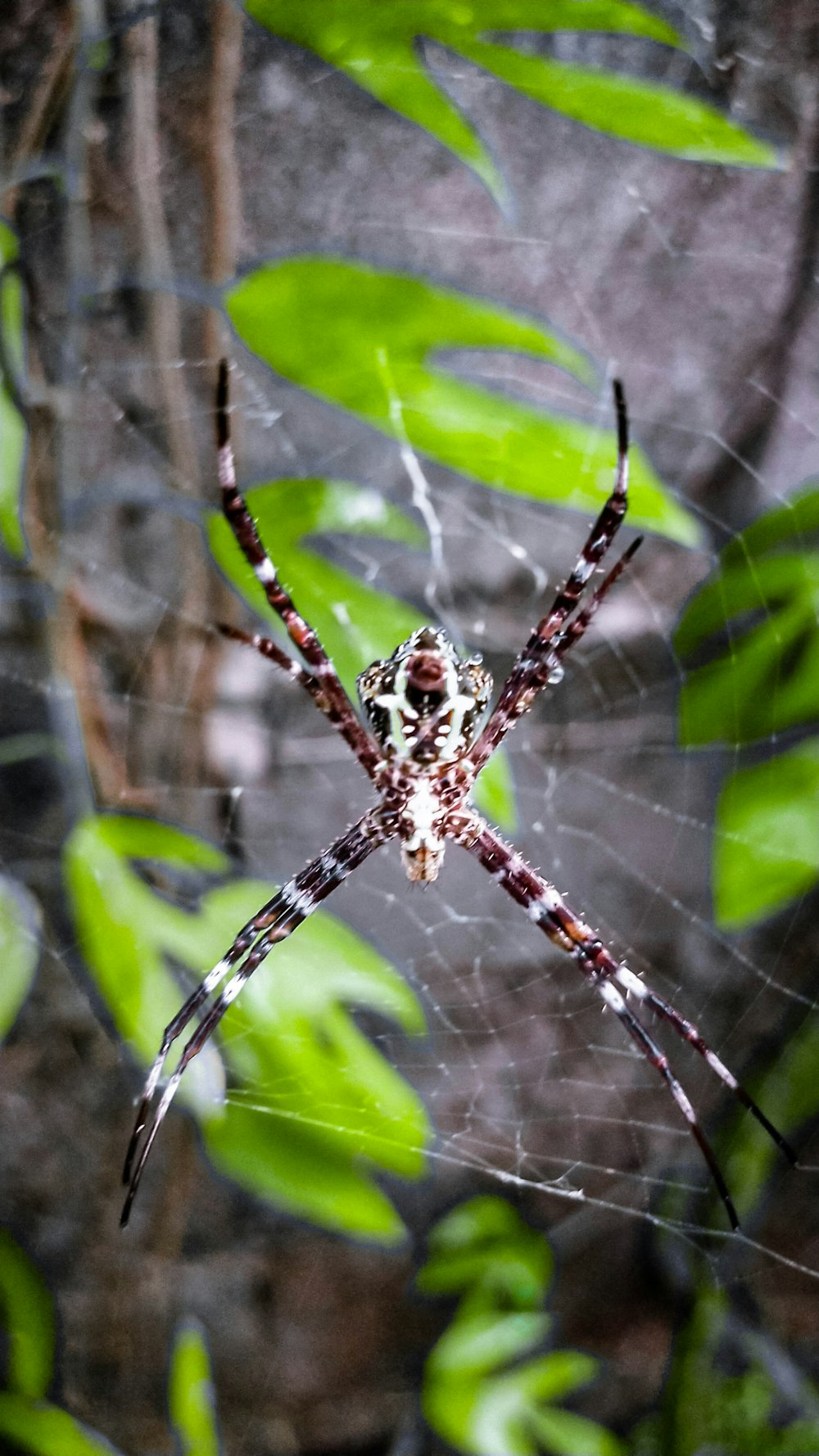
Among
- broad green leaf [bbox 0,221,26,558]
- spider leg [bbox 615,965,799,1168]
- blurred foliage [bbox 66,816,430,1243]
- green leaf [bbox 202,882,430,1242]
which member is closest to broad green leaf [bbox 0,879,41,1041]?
blurred foliage [bbox 66,816,430,1243]

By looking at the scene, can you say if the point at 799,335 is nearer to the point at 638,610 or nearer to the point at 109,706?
the point at 638,610

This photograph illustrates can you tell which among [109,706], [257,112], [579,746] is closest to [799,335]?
[579,746]

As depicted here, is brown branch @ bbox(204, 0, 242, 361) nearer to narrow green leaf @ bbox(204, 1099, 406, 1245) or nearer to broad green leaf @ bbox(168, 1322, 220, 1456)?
narrow green leaf @ bbox(204, 1099, 406, 1245)

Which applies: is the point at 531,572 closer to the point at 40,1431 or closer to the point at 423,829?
the point at 423,829

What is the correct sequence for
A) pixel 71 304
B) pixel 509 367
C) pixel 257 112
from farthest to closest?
1. pixel 509 367
2. pixel 257 112
3. pixel 71 304

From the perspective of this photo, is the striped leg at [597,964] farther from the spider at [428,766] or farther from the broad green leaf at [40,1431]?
the broad green leaf at [40,1431]

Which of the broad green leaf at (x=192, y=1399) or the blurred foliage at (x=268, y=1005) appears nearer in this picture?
the blurred foliage at (x=268, y=1005)

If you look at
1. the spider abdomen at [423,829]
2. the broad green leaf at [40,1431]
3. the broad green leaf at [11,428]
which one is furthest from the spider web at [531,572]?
the broad green leaf at [40,1431]
